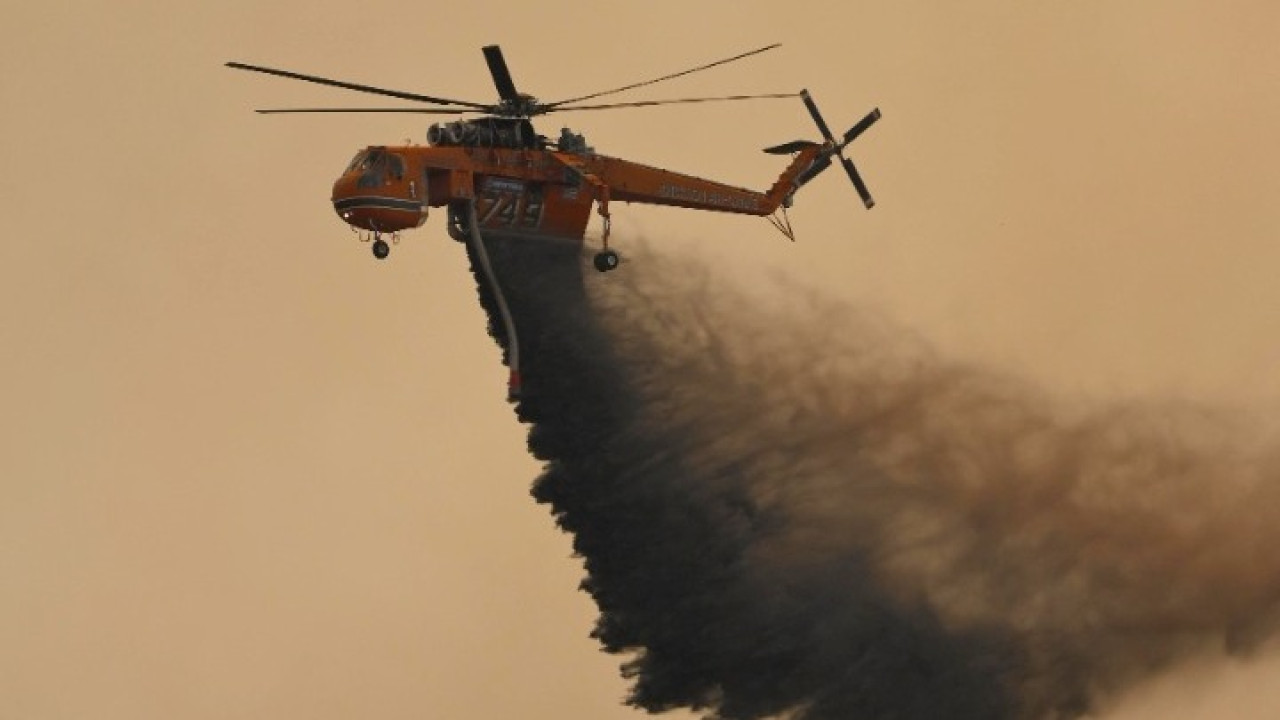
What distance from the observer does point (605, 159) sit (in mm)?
95188

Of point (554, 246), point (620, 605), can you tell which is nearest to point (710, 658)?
point (620, 605)

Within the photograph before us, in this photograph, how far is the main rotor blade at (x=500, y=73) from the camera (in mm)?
94000

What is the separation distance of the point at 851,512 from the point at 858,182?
7.29 meters

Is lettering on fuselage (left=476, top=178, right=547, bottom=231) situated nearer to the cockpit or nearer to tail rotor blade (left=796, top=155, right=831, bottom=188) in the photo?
the cockpit

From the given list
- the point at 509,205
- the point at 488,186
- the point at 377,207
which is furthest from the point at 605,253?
the point at 377,207

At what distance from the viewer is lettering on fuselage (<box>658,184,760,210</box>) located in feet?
316

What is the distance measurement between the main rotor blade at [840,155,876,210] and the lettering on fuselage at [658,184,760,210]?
2.38 m

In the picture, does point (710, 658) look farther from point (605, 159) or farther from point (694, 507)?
point (605, 159)

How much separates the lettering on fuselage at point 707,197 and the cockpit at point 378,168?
20.3 feet

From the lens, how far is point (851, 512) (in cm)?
9762

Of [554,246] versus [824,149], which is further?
[824,149]

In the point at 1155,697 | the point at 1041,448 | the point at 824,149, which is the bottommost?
the point at 1155,697

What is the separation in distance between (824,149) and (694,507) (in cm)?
944

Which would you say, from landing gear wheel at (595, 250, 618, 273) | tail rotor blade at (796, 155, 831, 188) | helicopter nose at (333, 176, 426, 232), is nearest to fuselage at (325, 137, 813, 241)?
helicopter nose at (333, 176, 426, 232)
